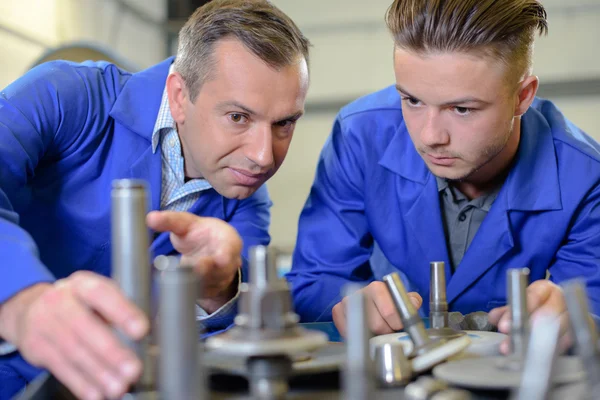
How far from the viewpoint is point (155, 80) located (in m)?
1.18

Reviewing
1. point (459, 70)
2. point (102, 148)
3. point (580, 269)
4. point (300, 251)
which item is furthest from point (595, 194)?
point (102, 148)

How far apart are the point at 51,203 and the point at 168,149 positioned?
198mm

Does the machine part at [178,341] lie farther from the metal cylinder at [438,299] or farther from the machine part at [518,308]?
the metal cylinder at [438,299]

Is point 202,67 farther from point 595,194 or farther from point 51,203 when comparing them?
point 595,194

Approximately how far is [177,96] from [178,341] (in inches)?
31.4

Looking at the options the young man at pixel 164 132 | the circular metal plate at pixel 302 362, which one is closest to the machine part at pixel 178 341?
the circular metal plate at pixel 302 362

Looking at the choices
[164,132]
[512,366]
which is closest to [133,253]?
[512,366]

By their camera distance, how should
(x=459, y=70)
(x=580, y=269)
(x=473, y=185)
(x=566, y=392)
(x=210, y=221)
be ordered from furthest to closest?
(x=473, y=185), (x=580, y=269), (x=459, y=70), (x=210, y=221), (x=566, y=392)

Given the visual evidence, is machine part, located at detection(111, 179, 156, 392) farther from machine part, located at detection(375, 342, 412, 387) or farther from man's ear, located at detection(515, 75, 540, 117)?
man's ear, located at detection(515, 75, 540, 117)

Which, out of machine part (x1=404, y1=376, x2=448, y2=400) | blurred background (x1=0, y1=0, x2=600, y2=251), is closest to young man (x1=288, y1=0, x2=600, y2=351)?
machine part (x1=404, y1=376, x2=448, y2=400)

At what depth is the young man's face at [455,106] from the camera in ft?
3.13

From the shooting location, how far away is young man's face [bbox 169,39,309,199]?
1.02 metres

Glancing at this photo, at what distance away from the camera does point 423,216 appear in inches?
45.3

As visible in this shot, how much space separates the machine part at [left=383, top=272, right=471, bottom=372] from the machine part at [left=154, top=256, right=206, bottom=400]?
19 centimetres
